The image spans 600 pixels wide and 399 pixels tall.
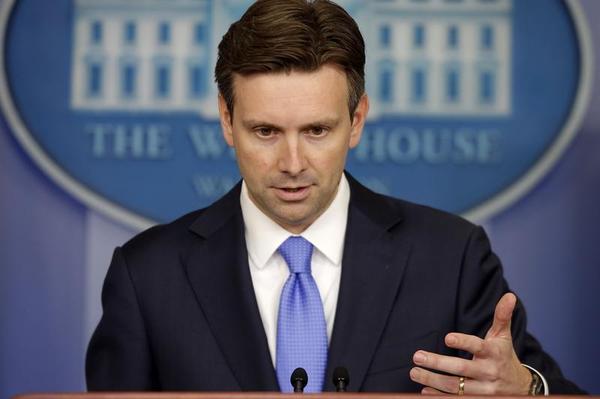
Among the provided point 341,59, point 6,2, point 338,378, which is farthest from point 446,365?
point 6,2

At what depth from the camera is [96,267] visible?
11.6ft

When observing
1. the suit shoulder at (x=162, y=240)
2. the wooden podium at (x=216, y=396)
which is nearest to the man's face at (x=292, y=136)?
the suit shoulder at (x=162, y=240)

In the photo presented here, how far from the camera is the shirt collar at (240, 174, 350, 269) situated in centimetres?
250

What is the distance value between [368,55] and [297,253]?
1.20 metres

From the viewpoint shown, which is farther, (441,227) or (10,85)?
(10,85)

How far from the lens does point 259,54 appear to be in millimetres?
2369

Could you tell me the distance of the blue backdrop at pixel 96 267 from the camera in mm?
3521

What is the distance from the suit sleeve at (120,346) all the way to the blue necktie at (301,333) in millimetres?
287

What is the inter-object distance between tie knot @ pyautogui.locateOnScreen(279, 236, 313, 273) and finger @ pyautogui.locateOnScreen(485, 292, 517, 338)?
0.49 metres

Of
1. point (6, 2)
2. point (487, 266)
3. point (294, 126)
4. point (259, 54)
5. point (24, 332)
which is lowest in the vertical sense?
point (24, 332)

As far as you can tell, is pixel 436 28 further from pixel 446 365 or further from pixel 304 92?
pixel 446 365

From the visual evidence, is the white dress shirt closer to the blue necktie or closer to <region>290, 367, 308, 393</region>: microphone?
the blue necktie

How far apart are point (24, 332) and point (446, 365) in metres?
1.86

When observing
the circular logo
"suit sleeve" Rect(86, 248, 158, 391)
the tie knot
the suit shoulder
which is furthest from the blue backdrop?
the tie knot
